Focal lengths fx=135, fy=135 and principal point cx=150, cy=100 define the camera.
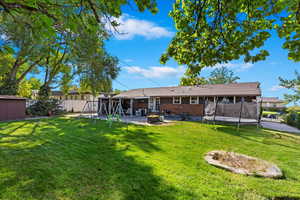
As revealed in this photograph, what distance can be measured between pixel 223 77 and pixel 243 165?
133 ft

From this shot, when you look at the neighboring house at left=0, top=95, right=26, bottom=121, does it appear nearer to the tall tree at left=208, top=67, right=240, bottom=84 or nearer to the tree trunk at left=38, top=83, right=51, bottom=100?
the tree trunk at left=38, top=83, right=51, bottom=100

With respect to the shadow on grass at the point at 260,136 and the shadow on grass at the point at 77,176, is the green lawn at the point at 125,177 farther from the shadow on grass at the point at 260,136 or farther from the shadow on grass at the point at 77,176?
the shadow on grass at the point at 260,136

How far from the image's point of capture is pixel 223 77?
3906 cm

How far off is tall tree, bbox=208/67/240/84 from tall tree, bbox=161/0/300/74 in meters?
38.2

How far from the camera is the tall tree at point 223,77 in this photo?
1516 inches

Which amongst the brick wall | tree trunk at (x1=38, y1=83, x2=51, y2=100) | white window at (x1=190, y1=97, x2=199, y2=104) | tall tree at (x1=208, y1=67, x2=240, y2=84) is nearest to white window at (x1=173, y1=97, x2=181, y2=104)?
the brick wall

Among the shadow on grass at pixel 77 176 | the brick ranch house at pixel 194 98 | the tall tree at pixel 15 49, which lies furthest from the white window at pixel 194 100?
the tall tree at pixel 15 49

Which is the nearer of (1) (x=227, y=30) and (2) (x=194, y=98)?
(1) (x=227, y=30)

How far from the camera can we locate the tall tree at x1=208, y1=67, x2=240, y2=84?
38500 millimetres

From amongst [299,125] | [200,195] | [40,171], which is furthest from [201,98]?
[40,171]

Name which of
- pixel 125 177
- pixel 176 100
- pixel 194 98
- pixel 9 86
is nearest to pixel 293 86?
pixel 194 98

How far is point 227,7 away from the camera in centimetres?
328

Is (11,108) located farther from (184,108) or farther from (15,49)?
(184,108)

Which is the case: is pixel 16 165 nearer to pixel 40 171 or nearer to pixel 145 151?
pixel 40 171
